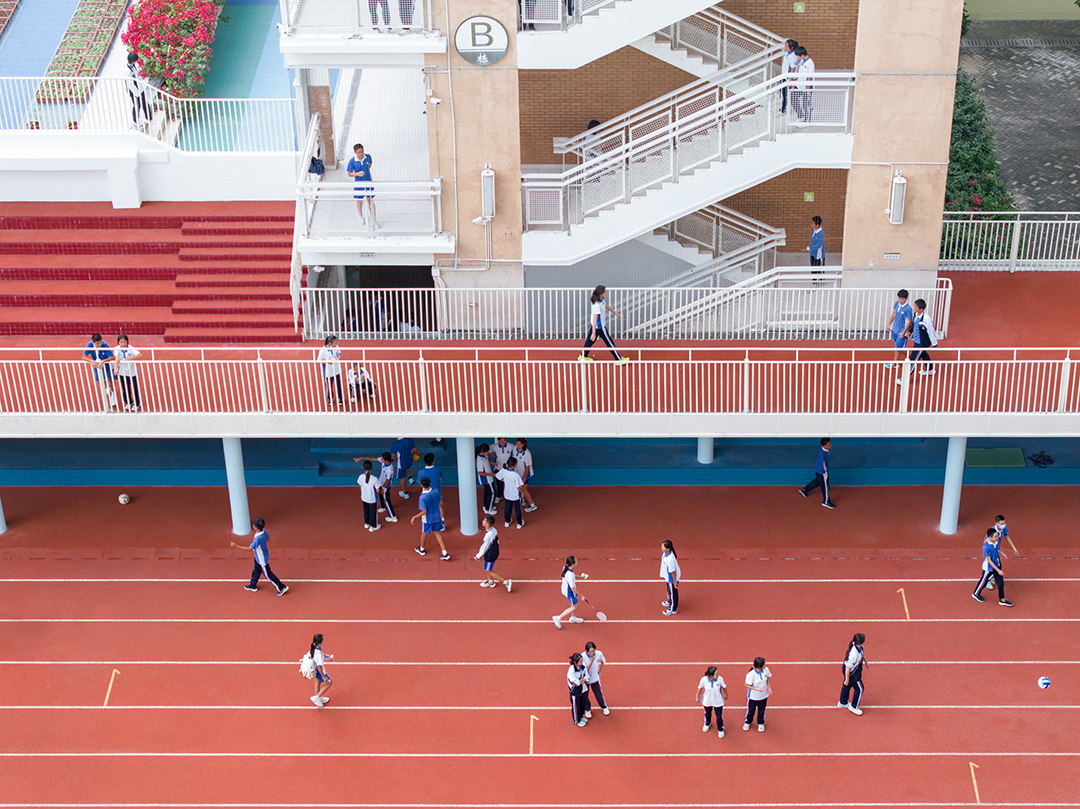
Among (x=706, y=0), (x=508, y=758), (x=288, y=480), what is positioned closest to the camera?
(x=508, y=758)

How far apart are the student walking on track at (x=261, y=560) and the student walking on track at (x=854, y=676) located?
9.02 m

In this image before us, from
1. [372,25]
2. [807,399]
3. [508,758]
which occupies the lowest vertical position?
[508,758]

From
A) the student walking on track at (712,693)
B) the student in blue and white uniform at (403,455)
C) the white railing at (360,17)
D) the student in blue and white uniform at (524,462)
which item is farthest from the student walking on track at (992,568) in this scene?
the white railing at (360,17)

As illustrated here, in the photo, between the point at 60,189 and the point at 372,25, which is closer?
the point at 372,25

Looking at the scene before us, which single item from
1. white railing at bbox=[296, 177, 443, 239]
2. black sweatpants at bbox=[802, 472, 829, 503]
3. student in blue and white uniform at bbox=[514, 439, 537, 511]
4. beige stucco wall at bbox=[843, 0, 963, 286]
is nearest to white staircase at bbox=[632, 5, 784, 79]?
beige stucco wall at bbox=[843, 0, 963, 286]

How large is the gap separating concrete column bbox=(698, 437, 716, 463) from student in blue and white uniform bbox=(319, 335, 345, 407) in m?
6.90

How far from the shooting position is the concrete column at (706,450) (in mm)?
25906

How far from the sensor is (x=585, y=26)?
75.4 feet

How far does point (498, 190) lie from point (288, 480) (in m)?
6.65

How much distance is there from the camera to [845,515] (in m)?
25.1

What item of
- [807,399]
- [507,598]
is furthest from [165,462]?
[807,399]

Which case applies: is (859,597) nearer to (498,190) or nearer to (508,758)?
(508,758)

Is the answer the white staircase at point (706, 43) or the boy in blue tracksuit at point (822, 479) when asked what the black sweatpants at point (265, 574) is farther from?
the white staircase at point (706, 43)

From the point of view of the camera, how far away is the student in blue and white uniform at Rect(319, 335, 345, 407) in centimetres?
2273
